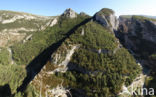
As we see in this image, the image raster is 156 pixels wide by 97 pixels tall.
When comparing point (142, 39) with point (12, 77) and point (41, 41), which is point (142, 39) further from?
point (12, 77)

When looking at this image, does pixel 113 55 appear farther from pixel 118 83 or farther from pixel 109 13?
pixel 109 13

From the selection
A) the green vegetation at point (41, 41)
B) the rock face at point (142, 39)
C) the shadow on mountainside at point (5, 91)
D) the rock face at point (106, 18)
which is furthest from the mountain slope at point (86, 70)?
the green vegetation at point (41, 41)

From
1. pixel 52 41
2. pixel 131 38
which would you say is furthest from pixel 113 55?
pixel 52 41

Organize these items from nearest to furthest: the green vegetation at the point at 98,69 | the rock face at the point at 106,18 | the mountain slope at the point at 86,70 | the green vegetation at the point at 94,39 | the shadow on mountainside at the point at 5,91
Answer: the mountain slope at the point at 86,70 → the green vegetation at the point at 98,69 → the shadow on mountainside at the point at 5,91 → the green vegetation at the point at 94,39 → the rock face at the point at 106,18

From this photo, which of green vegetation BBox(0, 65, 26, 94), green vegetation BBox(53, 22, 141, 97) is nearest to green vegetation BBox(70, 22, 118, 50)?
green vegetation BBox(53, 22, 141, 97)

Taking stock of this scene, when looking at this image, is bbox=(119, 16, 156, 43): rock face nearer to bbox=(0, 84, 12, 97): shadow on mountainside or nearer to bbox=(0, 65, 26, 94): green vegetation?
bbox=(0, 65, 26, 94): green vegetation

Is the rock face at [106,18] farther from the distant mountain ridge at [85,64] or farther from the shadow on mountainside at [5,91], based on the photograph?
the shadow on mountainside at [5,91]

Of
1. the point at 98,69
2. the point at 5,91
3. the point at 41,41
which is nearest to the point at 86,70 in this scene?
the point at 98,69

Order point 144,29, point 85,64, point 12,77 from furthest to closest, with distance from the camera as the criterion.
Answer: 1. point 144,29
2. point 12,77
3. point 85,64

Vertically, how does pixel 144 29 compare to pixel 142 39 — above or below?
above
